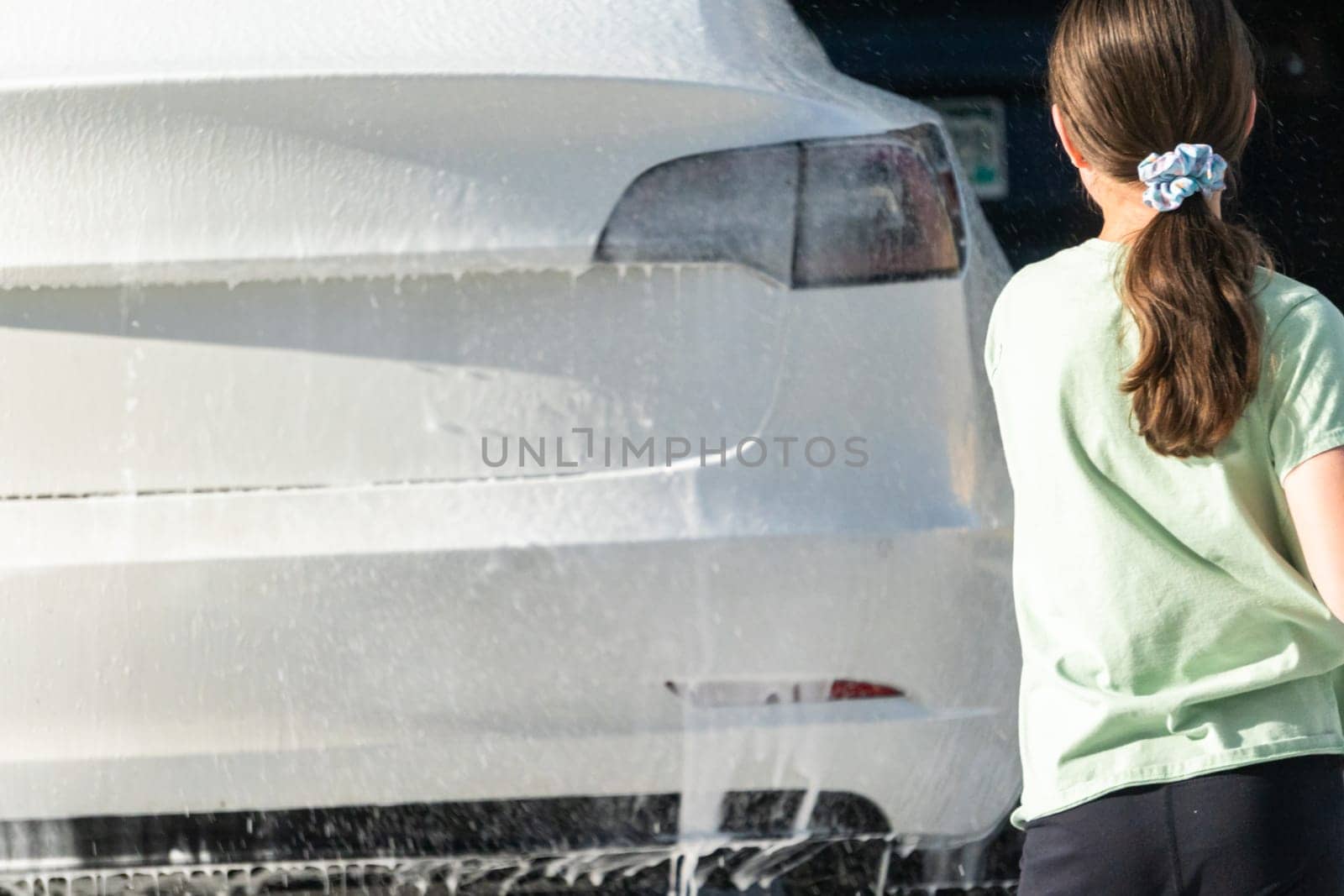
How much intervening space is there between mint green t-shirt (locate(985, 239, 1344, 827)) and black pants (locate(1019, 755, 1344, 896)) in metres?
0.02

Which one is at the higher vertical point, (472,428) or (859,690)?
(472,428)

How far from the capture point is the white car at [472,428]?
1.70 m

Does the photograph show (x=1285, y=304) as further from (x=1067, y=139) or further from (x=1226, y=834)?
(x=1226, y=834)

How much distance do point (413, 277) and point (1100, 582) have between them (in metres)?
0.80

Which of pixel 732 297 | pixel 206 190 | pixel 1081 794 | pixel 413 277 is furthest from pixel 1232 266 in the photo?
pixel 206 190

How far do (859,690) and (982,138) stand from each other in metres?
1.18

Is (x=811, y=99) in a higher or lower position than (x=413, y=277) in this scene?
higher

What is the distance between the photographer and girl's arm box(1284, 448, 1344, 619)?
1.17 metres

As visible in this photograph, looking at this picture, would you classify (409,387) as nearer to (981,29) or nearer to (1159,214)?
(1159,214)

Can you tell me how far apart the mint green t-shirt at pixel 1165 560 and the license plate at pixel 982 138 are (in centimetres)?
135

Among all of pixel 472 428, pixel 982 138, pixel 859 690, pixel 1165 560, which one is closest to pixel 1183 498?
pixel 1165 560

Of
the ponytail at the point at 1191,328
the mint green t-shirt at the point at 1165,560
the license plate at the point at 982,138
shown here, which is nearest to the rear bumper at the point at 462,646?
the mint green t-shirt at the point at 1165,560

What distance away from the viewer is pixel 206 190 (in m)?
1.70

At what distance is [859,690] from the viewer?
5.90 feet
